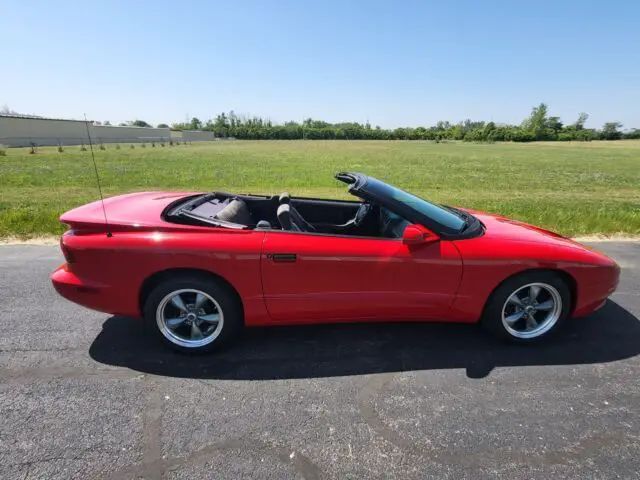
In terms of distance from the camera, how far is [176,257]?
2.62m

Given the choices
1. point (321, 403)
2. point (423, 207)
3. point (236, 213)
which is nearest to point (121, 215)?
point (236, 213)

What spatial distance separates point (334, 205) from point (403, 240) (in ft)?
4.75

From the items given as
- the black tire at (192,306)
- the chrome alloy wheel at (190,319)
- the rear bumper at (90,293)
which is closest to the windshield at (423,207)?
the black tire at (192,306)

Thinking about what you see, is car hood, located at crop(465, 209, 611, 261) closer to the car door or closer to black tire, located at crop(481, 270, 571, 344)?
black tire, located at crop(481, 270, 571, 344)

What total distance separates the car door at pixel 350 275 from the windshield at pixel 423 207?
27cm

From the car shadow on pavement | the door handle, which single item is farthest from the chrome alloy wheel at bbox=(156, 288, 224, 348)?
the door handle

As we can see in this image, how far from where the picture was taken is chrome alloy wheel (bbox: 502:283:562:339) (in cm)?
291

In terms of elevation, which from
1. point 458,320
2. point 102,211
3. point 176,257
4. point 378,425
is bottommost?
point 378,425

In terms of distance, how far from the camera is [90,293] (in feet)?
9.02

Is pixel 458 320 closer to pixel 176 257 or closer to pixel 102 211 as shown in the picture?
pixel 176 257

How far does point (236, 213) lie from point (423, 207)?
158 cm

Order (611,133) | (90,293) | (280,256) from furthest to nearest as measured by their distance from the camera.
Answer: (611,133) < (90,293) < (280,256)

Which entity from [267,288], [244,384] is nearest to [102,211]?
[267,288]

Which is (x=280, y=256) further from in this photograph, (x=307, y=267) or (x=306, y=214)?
(x=306, y=214)
